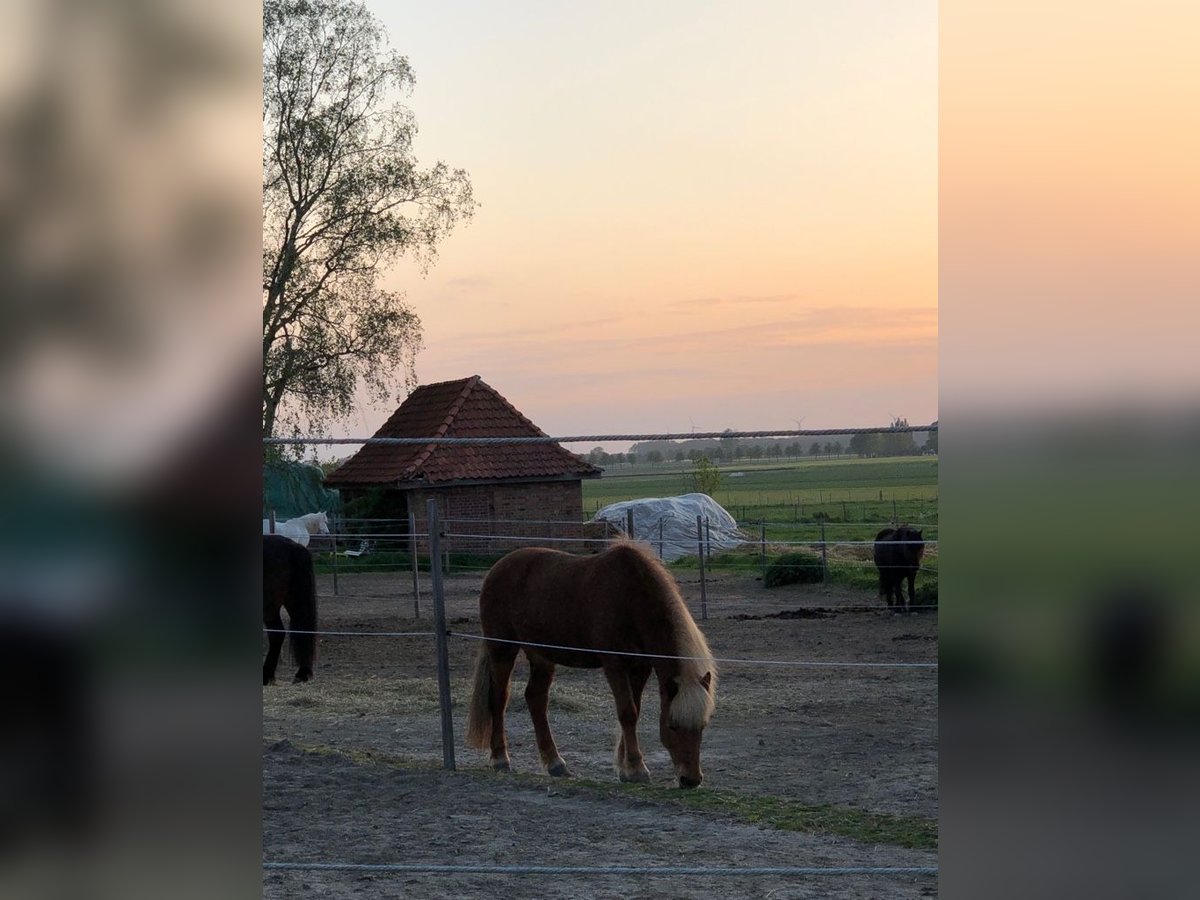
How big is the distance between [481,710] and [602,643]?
2.38 feet

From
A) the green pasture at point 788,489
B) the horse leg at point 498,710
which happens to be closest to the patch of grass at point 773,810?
the horse leg at point 498,710

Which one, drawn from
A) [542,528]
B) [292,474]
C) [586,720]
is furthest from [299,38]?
[586,720]

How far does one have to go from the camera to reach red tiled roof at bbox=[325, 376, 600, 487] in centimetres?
1819

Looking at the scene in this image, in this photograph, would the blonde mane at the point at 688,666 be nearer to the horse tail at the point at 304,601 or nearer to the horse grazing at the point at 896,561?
the horse tail at the point at 304,601

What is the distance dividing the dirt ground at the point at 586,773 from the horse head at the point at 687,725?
0.79 ft

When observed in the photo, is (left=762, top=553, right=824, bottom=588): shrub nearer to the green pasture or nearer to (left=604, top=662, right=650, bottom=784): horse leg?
(left=604, top=662, right=650, bottom=784): horse leg

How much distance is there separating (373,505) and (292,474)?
1.49m

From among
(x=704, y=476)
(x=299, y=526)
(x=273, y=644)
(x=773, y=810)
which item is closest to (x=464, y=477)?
(x=299, y=526)

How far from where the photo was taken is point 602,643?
526cm

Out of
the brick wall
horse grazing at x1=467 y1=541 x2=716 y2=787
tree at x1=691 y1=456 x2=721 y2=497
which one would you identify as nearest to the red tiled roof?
the brick wall

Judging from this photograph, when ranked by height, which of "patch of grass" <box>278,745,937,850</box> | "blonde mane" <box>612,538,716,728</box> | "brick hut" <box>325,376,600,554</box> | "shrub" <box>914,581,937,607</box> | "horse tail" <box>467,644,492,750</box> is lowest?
"shrub" <box>914,581,937,607</box>

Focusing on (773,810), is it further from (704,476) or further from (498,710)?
(704,476)
